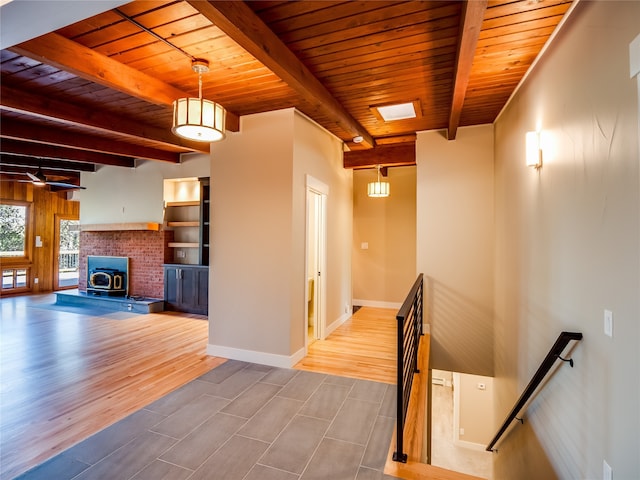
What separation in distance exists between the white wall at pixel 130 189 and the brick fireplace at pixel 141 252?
31 centimetres

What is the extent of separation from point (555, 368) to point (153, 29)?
11.7 ft

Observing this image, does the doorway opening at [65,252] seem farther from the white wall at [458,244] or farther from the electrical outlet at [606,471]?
the electrical outlet at [606,471]

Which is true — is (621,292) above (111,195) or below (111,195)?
below

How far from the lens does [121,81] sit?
2670 mm

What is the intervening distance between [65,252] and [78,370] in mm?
7436

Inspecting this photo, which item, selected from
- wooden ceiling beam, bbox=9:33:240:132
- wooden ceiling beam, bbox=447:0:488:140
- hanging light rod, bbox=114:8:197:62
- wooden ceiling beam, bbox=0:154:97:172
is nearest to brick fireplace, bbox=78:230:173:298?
wooden ceiling beam, bbox=0:154:97:172

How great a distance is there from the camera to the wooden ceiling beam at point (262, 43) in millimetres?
1792

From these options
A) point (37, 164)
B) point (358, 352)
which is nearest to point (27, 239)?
point (37, 164)

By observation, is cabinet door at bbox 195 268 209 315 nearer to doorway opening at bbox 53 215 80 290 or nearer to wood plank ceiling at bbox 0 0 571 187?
wood plank ceiling at bbox 0 0 571 187

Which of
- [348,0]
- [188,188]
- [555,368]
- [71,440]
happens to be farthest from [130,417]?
[188,188]

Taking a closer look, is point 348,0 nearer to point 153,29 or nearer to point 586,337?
point 153,29

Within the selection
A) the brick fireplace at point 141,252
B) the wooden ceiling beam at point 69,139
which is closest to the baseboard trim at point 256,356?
the brick fireplace at point 141,252

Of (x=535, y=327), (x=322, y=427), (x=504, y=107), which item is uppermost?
(x=504, y=107)

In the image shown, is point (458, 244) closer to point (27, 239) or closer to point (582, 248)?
point (582, 248)
